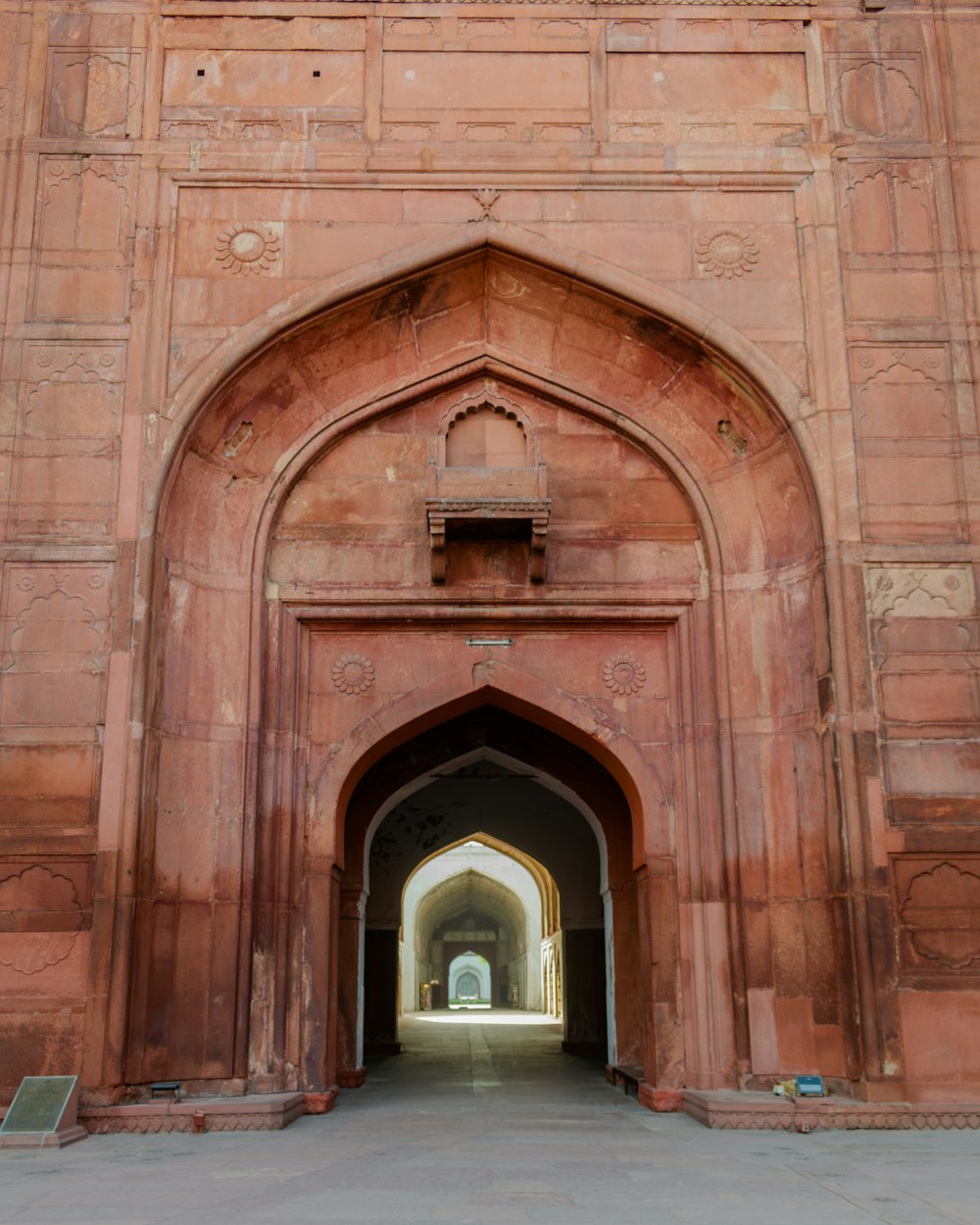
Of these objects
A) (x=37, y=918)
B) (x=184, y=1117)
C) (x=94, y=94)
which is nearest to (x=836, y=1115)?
(x=184, y=1117)

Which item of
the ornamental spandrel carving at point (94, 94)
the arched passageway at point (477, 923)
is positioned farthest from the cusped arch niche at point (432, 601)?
the arched passageway at point (477, 923)

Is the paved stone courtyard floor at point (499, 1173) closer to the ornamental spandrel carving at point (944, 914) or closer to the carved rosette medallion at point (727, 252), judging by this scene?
Result: the ornamental spandrel carving at point (944, 914)

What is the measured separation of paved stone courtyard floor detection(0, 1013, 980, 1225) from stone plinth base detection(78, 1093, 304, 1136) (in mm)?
162

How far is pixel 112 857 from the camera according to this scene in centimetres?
825

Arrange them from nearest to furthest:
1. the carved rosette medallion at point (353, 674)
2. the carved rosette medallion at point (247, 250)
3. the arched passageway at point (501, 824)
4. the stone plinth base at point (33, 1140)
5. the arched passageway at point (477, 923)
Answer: the stone plinth base at point (33, 1140) → the carved rosette medallion at point (247, 250) → the carved rosette medallion at point (353, 674) → the arched passageway at point (501, 824) → the arched passageway at point (477, 923)

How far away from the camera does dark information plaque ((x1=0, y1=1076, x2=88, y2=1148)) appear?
7270mm

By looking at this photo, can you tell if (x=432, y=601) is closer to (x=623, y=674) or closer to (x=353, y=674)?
(x=353, y=674)

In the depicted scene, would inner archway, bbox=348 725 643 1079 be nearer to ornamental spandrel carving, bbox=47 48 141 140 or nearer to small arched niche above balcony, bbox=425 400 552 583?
small arched niche above balcony, bbox=425 400 552 583

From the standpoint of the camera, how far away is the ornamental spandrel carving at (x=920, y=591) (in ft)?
28.8

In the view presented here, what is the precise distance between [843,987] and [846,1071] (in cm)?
51

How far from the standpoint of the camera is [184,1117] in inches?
314

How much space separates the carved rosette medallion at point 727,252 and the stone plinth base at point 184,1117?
647 centimetres

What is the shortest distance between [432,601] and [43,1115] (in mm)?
4218

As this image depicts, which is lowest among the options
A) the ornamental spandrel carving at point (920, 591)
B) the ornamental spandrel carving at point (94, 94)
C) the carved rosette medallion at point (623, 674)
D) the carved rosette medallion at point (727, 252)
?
the carved rosette medallion at point (623, 674)
